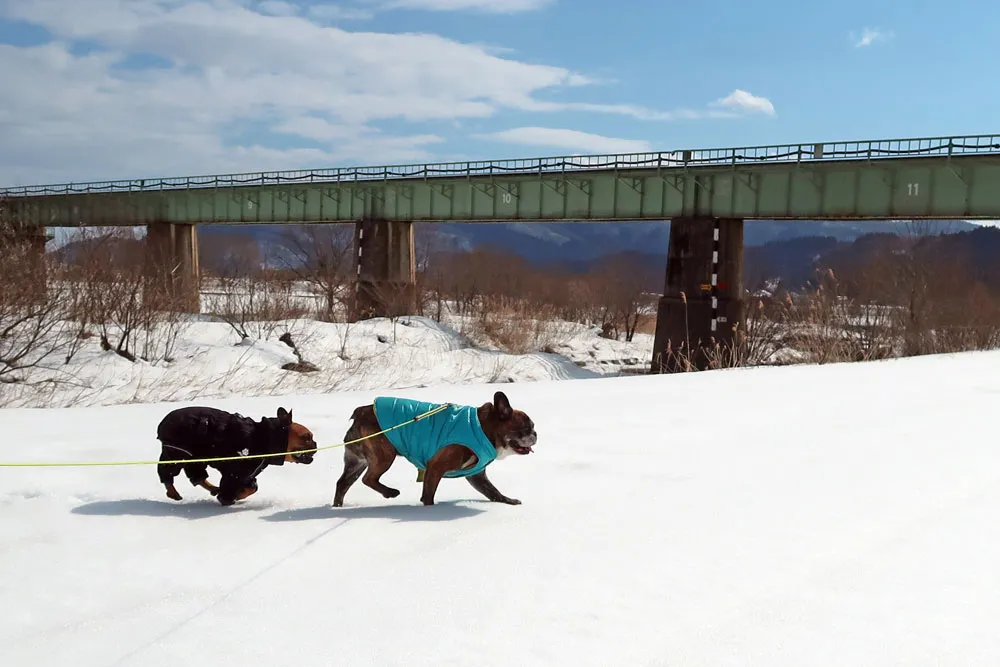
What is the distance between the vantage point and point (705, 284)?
1492 inches

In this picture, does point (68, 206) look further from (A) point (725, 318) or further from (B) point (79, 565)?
(B) point (79, 565)

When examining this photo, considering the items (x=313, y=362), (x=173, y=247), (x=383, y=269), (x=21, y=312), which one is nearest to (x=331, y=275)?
(x=173, y=247)

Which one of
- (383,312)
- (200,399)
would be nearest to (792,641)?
(200,399)

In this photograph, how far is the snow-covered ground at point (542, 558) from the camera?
12.4ft

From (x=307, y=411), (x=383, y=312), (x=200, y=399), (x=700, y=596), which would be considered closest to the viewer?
(x=700, y=596)

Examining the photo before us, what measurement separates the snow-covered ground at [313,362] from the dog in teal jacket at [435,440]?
55.4ft

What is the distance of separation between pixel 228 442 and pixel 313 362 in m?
30.2

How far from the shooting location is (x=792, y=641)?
3.81m

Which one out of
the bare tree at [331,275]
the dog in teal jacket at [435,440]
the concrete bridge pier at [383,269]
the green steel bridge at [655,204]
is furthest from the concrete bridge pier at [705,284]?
the dog in teal jacket at [435,440]

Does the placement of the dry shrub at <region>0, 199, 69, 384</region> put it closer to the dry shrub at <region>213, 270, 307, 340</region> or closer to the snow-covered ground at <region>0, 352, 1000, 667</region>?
the dry shrub at <region>213, 270, 307, 340</region>

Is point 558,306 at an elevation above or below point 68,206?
below

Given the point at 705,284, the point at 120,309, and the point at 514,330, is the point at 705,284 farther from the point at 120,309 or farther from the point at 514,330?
the point at 120,309

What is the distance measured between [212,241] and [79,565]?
7104 inches

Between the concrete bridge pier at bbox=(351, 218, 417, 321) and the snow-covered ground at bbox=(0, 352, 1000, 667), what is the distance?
39.5 metres
